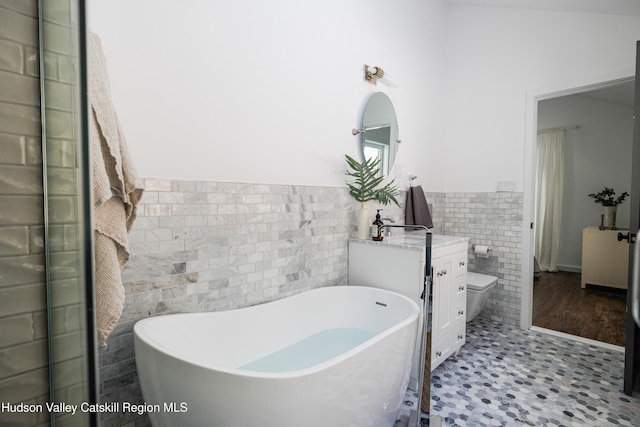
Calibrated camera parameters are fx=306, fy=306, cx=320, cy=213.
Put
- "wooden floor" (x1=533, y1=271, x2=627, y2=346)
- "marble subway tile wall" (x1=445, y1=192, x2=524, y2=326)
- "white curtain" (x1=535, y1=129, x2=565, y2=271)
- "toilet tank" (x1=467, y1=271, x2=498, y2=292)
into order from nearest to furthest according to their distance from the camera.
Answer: "toilet tank" (x1=467, y1=271, x2=498, y2=292) < "wooden floor" (x1=533, y1=271, x2=627, y2=346) < "marble subway tile wall" (x1=445, y1=192, x2=524, y2=326) < "white curtain" (x1=535, y1=129, x2=565, y2=271)

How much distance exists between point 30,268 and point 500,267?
3.56 meters

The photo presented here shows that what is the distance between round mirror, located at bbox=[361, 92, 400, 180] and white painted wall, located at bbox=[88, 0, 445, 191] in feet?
0.32

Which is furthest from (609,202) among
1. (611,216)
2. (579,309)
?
(579,309)

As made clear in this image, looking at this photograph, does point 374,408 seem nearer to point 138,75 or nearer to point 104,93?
point 104,93

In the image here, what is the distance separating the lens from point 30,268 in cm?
Result: 92

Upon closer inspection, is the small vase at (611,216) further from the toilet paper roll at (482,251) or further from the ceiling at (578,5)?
the ceiling at (578,5)

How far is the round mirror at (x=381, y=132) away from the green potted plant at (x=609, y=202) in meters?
3.68

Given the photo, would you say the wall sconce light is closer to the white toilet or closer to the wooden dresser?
the white toilet

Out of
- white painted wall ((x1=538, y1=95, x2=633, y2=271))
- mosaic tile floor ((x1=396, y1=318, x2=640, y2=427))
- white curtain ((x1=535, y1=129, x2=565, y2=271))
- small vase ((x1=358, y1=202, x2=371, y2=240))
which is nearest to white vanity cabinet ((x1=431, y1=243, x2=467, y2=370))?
mosaic tile floor ((x1=396, y1=318, x2=640, y2=427))

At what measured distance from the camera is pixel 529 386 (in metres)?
2.03

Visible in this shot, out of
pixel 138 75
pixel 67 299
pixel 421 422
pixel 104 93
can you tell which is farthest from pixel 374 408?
pixel 138 75

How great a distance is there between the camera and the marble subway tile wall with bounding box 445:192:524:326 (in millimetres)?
3053

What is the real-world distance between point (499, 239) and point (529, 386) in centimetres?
151

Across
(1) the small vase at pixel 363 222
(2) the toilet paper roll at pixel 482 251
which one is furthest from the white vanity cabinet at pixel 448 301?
(2) the toilet paper roll at pixel 482 251
